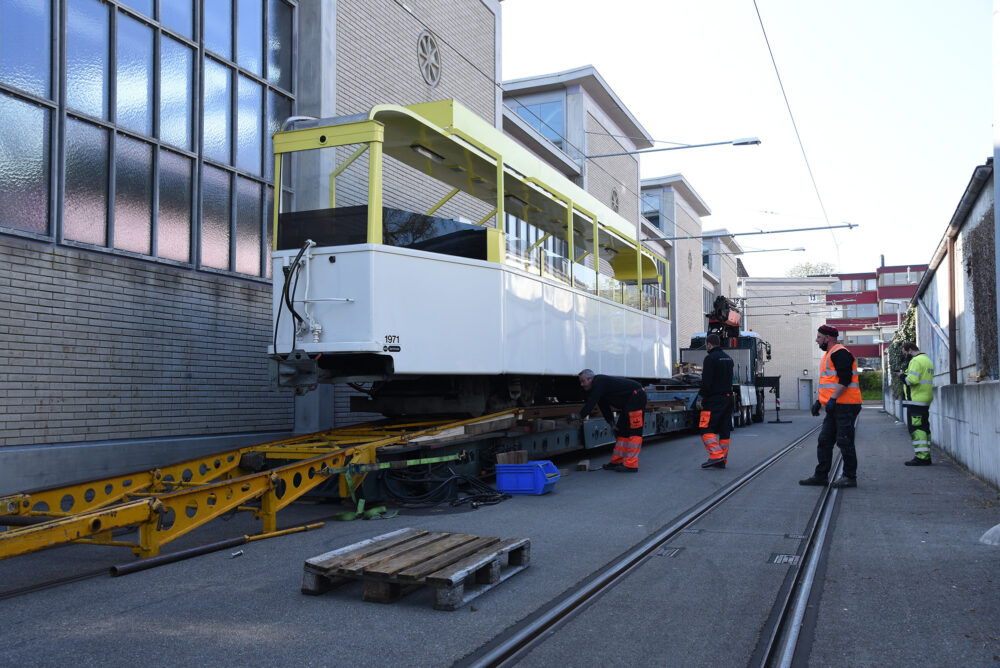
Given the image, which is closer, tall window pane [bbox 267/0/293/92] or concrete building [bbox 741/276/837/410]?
tall window pane [bbox 267/0/293/92]

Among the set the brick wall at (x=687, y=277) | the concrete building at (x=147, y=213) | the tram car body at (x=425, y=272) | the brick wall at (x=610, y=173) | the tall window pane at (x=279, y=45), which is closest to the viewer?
the tram car body at (x=425, y=272)

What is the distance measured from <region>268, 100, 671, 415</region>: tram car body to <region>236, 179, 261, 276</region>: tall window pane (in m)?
1.13

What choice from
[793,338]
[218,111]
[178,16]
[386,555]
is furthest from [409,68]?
[793,338]

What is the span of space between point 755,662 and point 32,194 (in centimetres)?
813

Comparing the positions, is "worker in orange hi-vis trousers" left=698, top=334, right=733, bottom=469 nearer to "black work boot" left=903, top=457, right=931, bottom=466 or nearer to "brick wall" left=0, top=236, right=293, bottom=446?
"black work boot" left=903, top=457, right=931, bottom=466

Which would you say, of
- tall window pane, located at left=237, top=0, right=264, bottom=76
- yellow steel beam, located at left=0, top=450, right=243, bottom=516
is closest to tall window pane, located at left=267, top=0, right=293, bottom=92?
tall window pane, located at left=237, top=0, right=264, bottom=76

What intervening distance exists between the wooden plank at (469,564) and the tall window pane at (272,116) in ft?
27.2

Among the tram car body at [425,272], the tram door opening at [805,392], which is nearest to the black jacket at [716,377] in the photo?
the tram car body at [425,272]

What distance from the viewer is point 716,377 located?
11555mm

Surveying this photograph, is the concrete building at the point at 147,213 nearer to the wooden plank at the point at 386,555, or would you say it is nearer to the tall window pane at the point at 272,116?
the tall window pane at the point at 272,116

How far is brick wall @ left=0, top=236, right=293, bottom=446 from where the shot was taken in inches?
320

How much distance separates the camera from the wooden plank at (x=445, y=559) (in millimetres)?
4457

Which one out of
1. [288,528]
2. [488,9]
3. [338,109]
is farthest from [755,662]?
[488,9]

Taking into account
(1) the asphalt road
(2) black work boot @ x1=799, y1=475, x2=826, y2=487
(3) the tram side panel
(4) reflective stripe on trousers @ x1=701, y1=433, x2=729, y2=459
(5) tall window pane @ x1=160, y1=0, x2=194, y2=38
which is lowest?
(1) the asphalt road
